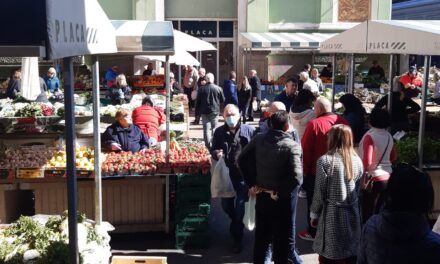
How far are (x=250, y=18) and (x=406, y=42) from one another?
16574 millimetres

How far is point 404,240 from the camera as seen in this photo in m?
2.74

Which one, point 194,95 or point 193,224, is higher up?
point 194,95

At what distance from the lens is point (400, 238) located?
2.76 meters

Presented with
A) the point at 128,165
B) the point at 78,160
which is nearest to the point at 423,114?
the point at 128,165

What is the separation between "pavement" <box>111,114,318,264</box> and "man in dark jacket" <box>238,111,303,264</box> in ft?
2.89

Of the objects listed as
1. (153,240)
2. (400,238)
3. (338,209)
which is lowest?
(153,240)

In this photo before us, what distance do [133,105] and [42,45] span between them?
1055 centimetres

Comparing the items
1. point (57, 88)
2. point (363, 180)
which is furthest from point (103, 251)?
point (57, 88)

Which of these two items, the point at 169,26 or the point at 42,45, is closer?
the point at 42,45

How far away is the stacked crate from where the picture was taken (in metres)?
6.67

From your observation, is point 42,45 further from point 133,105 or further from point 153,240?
point 133,105

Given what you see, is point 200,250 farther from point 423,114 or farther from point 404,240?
point 404,240

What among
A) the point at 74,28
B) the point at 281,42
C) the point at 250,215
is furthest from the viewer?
the point at 281,42

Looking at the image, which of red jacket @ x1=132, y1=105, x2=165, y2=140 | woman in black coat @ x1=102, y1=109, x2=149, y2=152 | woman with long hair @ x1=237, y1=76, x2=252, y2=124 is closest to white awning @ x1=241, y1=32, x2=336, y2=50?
woman with long hair @ x1=237, y1=76, x2=252, y2=124
